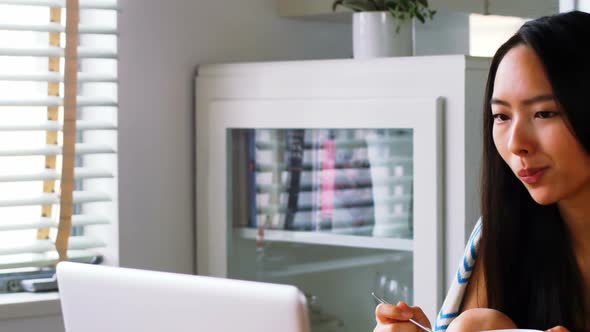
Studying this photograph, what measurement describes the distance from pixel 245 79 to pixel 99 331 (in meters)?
1.37

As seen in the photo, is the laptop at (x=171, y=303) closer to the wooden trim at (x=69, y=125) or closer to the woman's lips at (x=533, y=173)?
the woman's lips at (x=533, y=173)

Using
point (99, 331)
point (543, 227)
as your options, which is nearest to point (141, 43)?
point (543, 227)

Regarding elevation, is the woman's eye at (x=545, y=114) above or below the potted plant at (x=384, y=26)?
below

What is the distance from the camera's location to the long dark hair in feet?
4.94

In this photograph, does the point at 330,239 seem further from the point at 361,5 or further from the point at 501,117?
the point at 501,117

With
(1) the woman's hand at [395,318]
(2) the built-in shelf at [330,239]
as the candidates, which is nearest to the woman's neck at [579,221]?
(1) the woman's hand at [395,318]

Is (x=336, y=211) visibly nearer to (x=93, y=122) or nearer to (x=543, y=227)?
Result: (x=93, y=122)

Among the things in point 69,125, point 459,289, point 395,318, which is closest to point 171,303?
point 395,318

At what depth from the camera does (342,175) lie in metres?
2.36

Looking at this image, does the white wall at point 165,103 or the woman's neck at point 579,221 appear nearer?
the woman's neck at point 579,221

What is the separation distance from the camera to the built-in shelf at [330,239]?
2252 mm

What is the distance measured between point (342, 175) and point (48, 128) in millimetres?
703

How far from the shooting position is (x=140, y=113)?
241 cm

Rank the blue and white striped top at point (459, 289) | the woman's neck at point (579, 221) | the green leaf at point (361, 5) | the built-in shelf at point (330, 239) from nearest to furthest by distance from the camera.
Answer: the woman's neck at point (579, 221), the blue and white striped top at point (459, 289), the built-in shelf at point (330, 239), the green leaf at point (361, 5)
